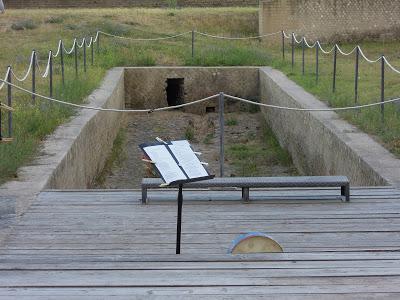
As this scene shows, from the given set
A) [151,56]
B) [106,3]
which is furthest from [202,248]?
[106,3]

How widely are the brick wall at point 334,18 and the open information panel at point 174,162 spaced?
81.3 feet

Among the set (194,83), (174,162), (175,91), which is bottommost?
(175,91)

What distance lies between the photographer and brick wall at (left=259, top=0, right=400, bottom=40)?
99.6 feet

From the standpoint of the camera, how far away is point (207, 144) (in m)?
19.3

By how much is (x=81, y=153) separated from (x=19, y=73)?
7760mm

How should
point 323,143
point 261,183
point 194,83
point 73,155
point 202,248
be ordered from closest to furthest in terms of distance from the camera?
point 202,248 → point 261,183 → point 73,155 → point 323,143 → point 194,83

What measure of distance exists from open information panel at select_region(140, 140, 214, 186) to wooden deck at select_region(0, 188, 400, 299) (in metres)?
0.47

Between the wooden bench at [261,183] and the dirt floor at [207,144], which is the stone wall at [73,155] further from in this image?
the wooden bench at [261,183]

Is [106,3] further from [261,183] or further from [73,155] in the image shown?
[261,183]

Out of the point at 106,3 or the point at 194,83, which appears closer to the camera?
the point at 194,83

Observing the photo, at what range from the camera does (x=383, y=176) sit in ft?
31.7

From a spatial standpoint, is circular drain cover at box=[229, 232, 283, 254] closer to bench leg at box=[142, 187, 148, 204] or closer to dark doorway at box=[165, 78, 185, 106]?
bench leg at box=[142, 187, 148, 204]

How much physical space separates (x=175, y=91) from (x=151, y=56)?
1.17 metres

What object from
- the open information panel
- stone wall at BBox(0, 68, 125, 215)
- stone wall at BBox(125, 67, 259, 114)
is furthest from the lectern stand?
stone wall at BBox(125, 67, 259, 114)
